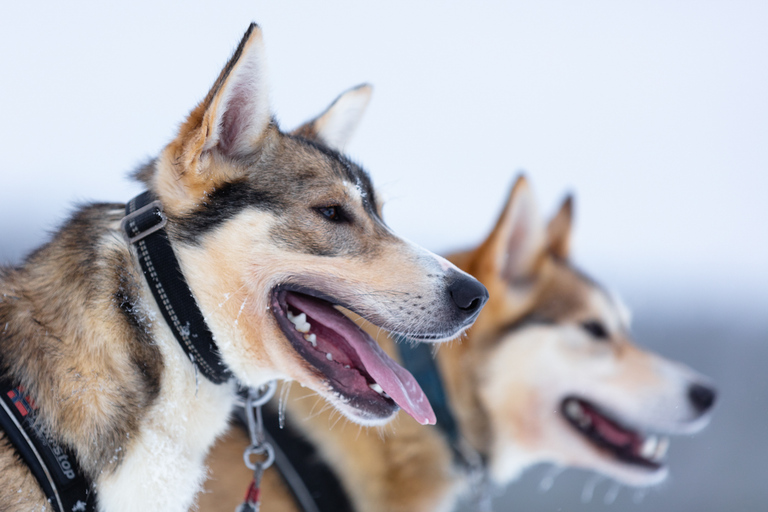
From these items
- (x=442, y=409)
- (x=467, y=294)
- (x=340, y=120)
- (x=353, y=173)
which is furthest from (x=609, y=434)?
(x=340, y=120)

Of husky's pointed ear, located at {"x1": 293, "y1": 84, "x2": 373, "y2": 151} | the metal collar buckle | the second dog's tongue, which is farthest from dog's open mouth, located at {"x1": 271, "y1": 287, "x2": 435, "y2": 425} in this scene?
husky's pointed ear, located at {"x1": 293, "y1": 84, "x2": 373, "y2": 151}

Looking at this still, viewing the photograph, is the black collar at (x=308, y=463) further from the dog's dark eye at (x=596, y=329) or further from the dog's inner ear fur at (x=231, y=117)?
the dog's inner ear fur at (x=231, y=117)

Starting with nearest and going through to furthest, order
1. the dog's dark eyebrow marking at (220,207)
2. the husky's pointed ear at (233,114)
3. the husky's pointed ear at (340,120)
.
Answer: the husky's pointed ear at (233,114) < the dog's dark eyebrow marking at (220,207) < the husky's pointed ear at (340,120)

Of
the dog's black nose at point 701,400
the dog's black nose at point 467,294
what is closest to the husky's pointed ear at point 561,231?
the dog's black nose at point 701,400

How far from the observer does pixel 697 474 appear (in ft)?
14.6

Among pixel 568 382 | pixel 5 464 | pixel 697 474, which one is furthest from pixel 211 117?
pixel 697 474

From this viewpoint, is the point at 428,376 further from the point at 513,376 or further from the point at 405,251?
the point at 405,251

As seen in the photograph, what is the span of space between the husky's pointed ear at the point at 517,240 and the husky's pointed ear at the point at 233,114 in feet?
4.83

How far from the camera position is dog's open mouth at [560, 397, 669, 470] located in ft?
9.29

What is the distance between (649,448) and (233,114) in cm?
279

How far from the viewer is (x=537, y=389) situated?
108 inches

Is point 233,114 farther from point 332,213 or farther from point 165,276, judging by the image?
point 165,276

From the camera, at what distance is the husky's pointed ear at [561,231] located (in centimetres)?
320

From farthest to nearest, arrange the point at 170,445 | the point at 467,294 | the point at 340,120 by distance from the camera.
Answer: the point at 340,120, the point at 467,294, the point at 170,445
